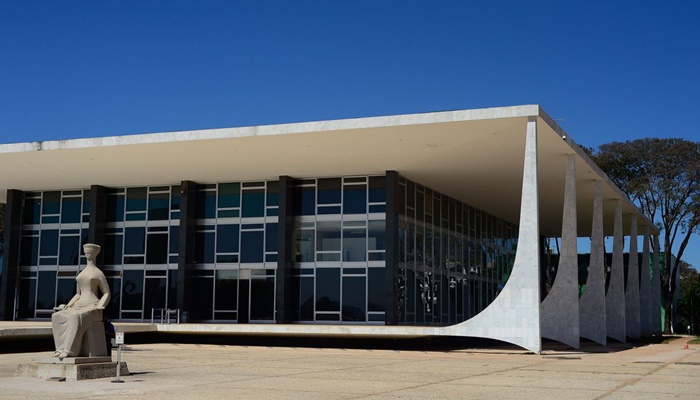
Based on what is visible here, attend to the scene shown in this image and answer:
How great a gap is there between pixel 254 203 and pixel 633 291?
24.2 meters

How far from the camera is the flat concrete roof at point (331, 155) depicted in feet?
85.4

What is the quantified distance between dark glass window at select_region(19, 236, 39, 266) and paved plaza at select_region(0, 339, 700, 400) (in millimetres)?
18208

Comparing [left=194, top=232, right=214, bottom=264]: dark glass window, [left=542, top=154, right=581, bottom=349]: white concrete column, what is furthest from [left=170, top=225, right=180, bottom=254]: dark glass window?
[left=542, top=154, right=581, bottom=349]: white concrete column

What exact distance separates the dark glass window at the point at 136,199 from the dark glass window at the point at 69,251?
3051mm

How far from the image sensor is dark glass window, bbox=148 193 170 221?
3714 cm

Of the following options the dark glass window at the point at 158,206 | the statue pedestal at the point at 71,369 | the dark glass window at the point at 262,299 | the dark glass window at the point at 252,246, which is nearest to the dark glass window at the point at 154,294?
the dark glass window at the point at 158,206

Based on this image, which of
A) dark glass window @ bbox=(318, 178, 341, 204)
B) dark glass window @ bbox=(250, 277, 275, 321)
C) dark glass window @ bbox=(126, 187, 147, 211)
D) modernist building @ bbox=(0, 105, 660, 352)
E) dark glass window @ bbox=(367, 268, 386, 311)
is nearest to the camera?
modernist building @ bbox=(0, 105, 660, 352)

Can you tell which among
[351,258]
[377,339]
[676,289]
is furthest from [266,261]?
[676,289]

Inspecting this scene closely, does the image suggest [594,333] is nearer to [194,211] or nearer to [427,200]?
[427,200]

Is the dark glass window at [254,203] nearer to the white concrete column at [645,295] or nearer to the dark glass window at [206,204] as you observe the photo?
the dark glass window at [206,204]

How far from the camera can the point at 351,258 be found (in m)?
33.7

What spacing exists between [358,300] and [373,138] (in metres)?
8.67

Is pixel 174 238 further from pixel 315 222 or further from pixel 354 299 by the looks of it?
pixel 354 299

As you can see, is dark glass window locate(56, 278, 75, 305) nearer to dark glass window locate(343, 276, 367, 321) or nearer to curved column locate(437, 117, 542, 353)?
dark glass window locate(343, 276, 367, 321)
